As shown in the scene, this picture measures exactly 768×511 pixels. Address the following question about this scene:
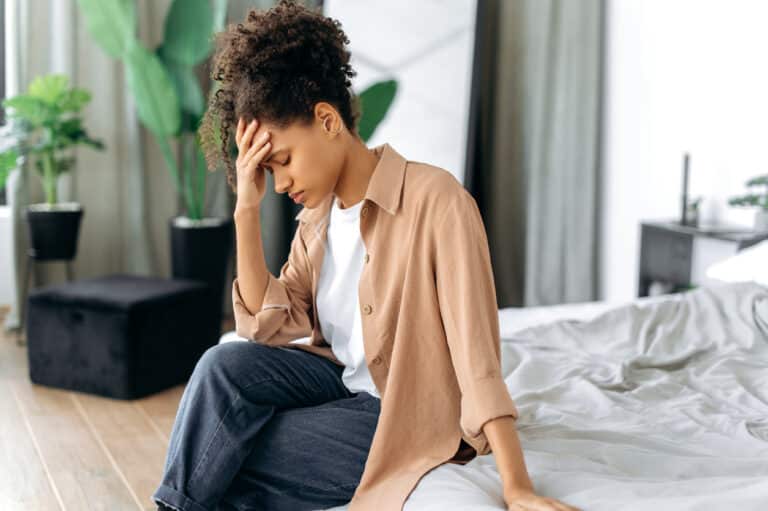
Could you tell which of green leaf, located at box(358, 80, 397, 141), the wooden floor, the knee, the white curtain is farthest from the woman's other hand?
the white curtain

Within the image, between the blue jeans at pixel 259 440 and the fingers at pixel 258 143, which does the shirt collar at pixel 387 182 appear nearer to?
the fingers at pixel 258 143

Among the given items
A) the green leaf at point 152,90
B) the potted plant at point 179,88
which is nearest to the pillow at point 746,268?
the potted plant at point 179,88

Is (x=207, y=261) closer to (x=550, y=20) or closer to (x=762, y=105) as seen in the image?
(x=550, y=20)

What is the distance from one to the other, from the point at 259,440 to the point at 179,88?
2461mm

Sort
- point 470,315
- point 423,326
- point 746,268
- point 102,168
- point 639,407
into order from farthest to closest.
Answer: point 102,168
point 746,268
point 639,407
point 423,326
point 470,315

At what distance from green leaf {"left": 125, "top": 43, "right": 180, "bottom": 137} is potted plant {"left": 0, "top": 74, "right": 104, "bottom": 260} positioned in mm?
196

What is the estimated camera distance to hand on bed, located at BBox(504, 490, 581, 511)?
4.05 feet

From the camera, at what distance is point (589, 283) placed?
393 cm

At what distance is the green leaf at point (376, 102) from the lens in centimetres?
366

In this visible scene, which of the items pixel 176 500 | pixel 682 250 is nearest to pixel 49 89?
pixel 682 250

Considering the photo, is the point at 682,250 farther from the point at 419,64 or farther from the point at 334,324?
the point at 334,324

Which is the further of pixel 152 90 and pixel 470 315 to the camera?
pixel 152 90

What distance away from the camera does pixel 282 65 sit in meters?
1.48

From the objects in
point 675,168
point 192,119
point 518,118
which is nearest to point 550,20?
point 518,118
